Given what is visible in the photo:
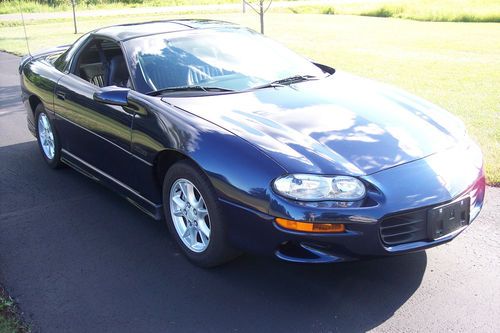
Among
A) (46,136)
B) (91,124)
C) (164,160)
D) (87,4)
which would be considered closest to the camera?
(164,160)

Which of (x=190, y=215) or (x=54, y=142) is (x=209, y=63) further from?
(x=54, y=142)

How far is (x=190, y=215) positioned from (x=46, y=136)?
260 cm

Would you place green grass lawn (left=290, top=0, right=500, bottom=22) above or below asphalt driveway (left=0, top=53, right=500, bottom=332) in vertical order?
below

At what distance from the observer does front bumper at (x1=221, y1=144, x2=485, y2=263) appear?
276 centimetres

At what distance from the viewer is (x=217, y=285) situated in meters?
3.24

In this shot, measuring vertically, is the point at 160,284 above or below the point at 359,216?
below

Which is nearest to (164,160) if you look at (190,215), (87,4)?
(190,215)

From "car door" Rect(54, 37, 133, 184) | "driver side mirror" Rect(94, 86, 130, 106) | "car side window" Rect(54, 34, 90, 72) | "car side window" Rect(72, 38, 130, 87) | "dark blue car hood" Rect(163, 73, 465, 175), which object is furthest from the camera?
"car side window" Rect(54, 34, 90, 72)

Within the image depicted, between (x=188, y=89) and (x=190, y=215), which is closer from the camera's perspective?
(x=190, y=215)

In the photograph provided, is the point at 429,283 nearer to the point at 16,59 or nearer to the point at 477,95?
the point at 477,95

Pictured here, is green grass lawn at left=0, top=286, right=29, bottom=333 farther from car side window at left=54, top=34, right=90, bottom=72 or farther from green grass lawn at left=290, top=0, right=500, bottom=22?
green grass lawn at left=290, top=0, right=500, bottom=22

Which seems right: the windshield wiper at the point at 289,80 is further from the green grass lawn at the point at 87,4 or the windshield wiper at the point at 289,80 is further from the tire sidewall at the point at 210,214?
the green grass lawn at the point at 87,4

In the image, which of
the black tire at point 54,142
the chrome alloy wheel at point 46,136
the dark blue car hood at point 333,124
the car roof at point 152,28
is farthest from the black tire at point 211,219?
the chrome alloy wheel at point 46,136

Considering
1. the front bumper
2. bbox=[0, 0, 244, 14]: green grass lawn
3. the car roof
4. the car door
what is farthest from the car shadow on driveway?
bbox=[0, 0, 244, 14]: green grass lawn
